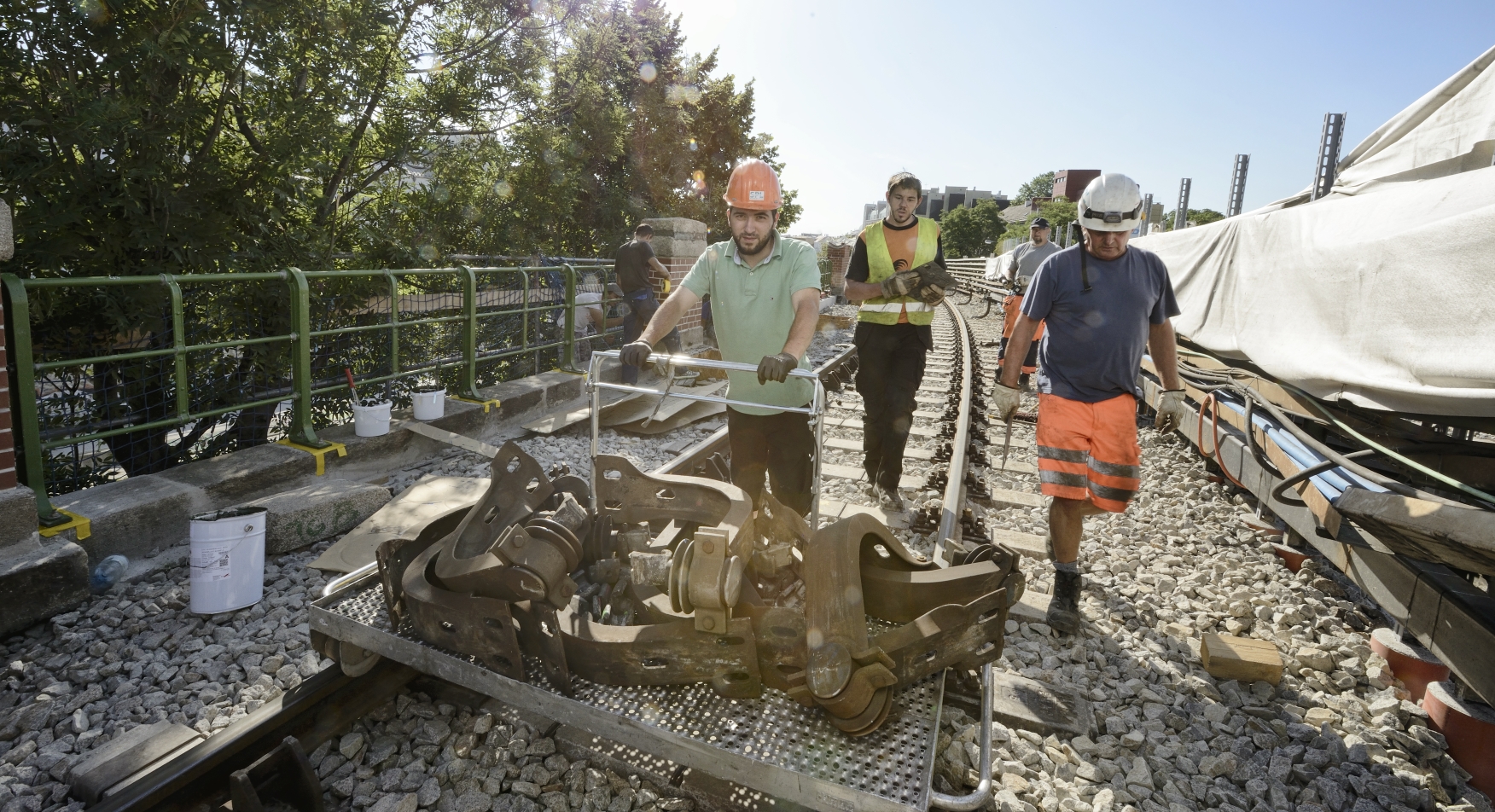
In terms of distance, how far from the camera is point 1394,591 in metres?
3.62

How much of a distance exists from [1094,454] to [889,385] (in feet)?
5.86

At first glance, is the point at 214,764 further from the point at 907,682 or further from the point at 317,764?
the point at 907,682

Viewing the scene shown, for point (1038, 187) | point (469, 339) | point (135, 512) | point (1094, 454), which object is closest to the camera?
point (1094, 454)

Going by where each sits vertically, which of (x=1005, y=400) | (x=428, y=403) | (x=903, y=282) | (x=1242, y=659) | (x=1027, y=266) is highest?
(x=1027, y=266)

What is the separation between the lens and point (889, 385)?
5648 mm

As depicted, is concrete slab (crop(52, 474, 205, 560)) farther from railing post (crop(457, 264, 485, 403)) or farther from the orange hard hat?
the orange hard hat

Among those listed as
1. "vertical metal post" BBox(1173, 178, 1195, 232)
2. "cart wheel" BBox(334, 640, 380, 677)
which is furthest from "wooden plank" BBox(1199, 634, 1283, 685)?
"vertical metal post" BBox(1173, 178, 1195, 232)

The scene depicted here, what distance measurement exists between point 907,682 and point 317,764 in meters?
2.06

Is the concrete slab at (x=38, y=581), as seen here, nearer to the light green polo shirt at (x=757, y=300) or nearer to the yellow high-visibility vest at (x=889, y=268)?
the light green polo shirt at (x=757, y=300)

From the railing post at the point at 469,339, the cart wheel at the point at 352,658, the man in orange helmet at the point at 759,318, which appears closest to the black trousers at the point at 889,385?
the man in orange helmet at the point at 759,318

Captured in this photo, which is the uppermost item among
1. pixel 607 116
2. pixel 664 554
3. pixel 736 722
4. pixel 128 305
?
pixel 607 116

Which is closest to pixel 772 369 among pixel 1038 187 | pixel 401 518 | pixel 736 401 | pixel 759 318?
pixel 736 401

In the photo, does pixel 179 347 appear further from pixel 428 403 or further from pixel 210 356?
pixel 428 403

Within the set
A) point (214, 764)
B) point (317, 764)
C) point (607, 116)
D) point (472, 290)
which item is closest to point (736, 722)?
point (317, 764)
